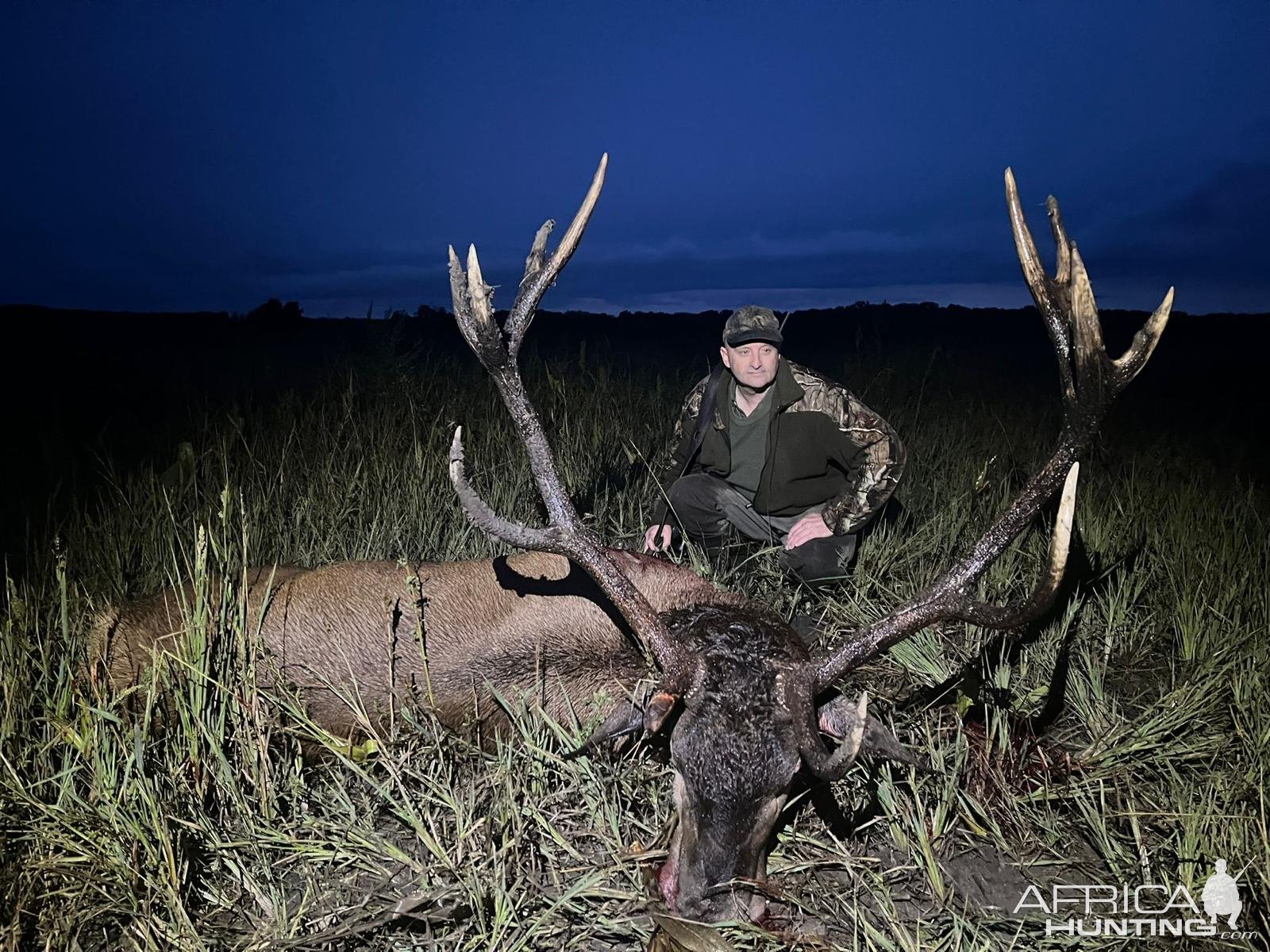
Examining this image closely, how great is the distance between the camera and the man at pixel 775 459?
457 cm

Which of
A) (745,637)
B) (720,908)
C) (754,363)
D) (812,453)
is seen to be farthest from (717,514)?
(720,908)

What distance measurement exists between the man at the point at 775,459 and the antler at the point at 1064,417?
1.64 metres

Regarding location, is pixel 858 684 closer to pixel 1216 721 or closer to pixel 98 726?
pixel 1216 721

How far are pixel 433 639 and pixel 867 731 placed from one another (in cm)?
149

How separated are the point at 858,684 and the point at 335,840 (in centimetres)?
202

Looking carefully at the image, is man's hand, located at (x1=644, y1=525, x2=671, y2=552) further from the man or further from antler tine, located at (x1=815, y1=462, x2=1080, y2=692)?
antler tine, located at (x1=815, y1=462, x2=1080, y2=692)

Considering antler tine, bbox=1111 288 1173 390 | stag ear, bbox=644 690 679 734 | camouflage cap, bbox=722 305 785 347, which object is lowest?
stag ear, bbox=644 690 679 734

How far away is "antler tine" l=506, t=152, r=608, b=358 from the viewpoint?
3.01 meters

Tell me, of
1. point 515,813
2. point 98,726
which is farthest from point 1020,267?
point 98,726

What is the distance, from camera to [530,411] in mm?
3094
